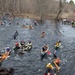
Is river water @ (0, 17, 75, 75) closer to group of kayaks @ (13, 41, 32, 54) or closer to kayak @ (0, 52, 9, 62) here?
kayak @ (0, 52, 9, 62)

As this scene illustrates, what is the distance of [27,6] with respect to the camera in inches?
3701

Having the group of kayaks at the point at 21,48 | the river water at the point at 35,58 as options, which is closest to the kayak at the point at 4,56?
the river water at the point at 35,58

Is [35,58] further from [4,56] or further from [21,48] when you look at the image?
[4,56]

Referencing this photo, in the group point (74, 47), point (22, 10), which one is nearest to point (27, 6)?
point (22, 10)

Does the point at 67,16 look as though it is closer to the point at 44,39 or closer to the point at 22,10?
the point at 22,10

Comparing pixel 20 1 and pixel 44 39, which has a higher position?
pixel 20 1

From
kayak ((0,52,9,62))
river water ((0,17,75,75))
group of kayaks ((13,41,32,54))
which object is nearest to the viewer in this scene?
river water ((0,17,75,75))

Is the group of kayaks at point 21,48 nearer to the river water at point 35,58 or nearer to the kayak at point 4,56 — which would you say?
the river water at point 35,58

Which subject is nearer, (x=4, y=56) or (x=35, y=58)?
(x=4, y=56)

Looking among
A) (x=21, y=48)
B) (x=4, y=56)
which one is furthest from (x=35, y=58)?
(x=4, y=56)

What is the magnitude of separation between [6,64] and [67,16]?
62.3 metres

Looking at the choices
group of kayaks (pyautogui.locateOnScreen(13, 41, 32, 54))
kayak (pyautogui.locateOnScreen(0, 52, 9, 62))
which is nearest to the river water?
kayak (pyautogui.locateOnScreen(0, 52, 9, 62))

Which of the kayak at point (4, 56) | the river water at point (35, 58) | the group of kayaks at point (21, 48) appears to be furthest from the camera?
the group of kayaks at point (21, 48)

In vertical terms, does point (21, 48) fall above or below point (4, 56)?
above
